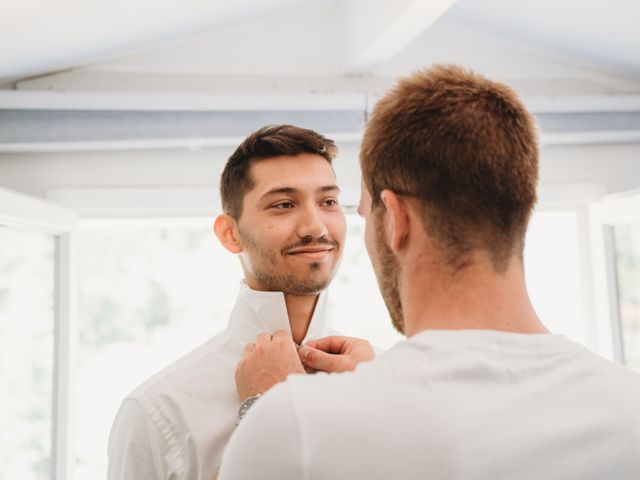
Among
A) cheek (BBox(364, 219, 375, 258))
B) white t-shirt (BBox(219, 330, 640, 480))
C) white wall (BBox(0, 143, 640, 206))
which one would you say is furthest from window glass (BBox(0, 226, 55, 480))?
white t-shirt (BBox(219, 330, 640, 480))

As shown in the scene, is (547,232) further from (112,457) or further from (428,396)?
(428,396)

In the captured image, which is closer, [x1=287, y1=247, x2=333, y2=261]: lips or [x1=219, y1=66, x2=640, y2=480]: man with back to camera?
[x1=219, y1=66, x2=640, y2=480]: man with back to camera

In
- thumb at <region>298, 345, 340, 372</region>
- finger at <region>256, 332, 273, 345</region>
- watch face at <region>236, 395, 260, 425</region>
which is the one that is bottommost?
watch face at <region>236, 395, 260, 425</region>

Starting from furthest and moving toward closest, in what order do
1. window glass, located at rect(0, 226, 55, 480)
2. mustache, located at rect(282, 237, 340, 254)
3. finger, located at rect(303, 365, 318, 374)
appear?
window glass, located at rect(0, 226, 55, 480) < mustache, located at rect(282, 237, 340, 254) < finger, located at rect(303, 365, 318, 374)

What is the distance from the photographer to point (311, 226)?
1.67m

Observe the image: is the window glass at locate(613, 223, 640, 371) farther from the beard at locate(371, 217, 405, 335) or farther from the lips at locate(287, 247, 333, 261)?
the beard at locate(371, 217, 405, 335)

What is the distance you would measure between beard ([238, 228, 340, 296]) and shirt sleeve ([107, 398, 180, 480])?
42 centimetres

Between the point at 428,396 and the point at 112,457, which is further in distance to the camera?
the point at 112,457

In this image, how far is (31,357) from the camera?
9.34 ft

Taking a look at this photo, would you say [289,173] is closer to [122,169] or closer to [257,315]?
[257,315]

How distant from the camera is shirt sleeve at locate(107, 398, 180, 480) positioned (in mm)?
1438

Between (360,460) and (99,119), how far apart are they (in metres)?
2.67

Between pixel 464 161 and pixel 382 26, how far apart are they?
1.96m

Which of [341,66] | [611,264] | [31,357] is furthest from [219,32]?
[611,264]
